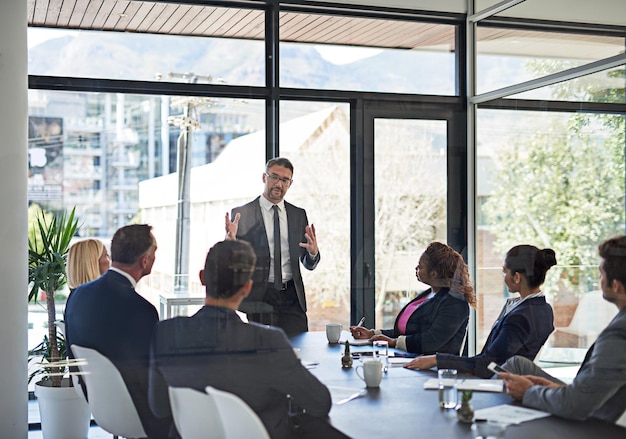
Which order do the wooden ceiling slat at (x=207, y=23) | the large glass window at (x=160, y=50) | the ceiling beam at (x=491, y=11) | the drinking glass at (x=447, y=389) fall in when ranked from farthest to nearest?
the ceiling beam at (x=491, y=11), the wooden ceiling slat at (x=207, y=23), the large glass window at (x=160, y=50), the drinking glass at (x=447, y=389)

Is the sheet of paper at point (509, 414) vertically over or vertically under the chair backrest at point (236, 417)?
over

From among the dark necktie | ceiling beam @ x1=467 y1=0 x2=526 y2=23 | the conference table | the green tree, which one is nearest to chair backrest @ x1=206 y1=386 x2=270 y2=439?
the conference table

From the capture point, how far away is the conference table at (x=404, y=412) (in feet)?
8.65

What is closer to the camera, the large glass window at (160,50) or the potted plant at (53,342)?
the potted plant at (53,342)

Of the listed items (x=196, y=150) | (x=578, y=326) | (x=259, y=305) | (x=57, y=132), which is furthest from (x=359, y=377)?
(x=57, y=132)

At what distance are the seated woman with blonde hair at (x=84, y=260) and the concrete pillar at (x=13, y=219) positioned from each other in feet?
1.54

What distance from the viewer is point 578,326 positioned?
3338mm

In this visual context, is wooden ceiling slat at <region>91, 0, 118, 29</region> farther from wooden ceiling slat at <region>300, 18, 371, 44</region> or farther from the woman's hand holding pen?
the woman's hand holding pen

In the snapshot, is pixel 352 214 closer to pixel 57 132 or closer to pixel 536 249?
pixel 536 249

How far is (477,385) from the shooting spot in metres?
3.03

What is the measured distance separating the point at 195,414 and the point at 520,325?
54.0 inches

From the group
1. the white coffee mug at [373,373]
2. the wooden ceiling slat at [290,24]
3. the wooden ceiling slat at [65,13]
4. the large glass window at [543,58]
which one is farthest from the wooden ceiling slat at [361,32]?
the white coffee mug at [373,373]

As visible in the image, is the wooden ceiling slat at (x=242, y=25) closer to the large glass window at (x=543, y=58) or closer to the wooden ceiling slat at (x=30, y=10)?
the wooden ceiling slat at (x=30, y=10)

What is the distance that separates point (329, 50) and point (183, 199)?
1.47 metres
